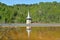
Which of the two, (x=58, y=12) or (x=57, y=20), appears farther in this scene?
(x=58, y=12)

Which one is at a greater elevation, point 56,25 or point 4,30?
point 4,30

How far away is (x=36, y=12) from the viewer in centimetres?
2575

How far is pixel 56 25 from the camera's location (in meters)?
19.3

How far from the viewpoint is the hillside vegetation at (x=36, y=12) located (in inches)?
859

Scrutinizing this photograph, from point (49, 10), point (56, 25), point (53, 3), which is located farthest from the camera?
point (53, 3)

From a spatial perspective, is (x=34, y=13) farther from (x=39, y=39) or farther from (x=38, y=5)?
(x=39, y=39)

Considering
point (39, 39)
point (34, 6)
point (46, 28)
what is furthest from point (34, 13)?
point (39, 39)

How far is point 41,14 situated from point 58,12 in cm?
196

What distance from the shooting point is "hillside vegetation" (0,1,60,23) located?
71.6ft

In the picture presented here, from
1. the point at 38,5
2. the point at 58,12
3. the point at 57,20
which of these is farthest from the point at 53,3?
the point at 57,20

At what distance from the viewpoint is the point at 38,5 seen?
2869 cm

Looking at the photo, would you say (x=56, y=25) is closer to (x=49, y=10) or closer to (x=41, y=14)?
(x=41, y=14)

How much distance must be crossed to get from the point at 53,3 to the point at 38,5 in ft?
6.49

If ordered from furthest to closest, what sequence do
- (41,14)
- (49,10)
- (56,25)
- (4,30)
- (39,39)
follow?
(49,10), (41,14), (56,25), (39,39), (4,30)
